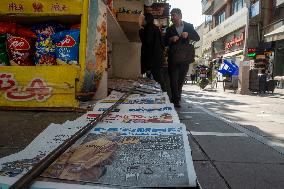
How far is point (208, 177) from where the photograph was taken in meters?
1.92

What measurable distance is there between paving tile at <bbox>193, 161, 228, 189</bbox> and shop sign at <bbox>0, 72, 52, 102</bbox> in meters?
1.56

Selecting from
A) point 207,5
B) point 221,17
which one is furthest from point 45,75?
point 207,5

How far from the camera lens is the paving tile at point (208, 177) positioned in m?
1.78

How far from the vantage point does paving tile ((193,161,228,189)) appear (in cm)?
178

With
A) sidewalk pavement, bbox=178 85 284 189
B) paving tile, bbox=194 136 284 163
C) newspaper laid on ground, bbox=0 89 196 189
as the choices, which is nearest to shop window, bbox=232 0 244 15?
sidewalk pavement, bbox=178 85 284 189

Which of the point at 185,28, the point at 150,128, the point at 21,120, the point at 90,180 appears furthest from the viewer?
the point at 185,28

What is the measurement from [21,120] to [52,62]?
2.46 feet

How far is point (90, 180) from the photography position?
118cm

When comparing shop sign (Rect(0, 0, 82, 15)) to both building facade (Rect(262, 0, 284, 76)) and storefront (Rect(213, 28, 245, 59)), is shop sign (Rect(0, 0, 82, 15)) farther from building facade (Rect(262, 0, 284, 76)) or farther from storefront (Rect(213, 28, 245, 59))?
storefront (Rect(213, 28, 245, 59))

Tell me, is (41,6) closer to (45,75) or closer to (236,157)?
(45,75)

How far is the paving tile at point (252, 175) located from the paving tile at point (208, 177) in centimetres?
5

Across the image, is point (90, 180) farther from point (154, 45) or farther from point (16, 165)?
point (154, 45)

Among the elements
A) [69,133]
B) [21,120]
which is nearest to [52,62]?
[21,120]

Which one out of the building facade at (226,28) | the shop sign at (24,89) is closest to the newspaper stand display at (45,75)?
the shop sign at (24,89)
